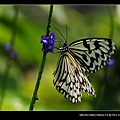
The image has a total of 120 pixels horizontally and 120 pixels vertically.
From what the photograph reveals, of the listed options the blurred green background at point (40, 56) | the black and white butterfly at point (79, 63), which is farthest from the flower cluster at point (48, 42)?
the blurred green background at point (40, 56)
